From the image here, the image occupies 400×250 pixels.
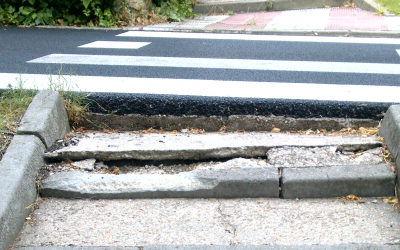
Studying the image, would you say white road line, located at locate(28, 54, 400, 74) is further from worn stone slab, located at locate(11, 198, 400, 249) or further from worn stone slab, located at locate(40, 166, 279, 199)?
worn stone slab, located at locate(11, 198, 400, 249)

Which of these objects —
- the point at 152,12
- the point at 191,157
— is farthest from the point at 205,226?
the point at 152,12

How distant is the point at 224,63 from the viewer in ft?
15.2

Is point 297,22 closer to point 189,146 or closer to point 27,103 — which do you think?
point 189,146

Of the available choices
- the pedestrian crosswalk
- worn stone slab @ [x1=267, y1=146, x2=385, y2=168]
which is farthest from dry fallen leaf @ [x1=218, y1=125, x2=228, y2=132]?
worn stone slab @ [x1=267, y1=146, x2=385, y2=168]

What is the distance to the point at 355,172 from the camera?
7.80 feet

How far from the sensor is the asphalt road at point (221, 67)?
3.13 m

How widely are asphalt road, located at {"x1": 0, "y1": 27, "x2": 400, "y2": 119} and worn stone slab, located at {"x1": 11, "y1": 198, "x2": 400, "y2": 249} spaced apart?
0.96m

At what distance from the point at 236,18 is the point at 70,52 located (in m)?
4.14

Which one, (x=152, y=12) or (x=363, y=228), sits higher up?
(x=152, y=12)

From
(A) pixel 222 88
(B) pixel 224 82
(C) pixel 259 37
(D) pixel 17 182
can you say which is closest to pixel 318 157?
(A) pixel 222 88

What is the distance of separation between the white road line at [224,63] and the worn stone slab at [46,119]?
172cm

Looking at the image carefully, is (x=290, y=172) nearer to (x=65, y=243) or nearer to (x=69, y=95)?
(x=65, y=243)

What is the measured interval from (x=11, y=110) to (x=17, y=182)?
2.91ft

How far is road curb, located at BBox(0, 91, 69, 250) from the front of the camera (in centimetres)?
200
